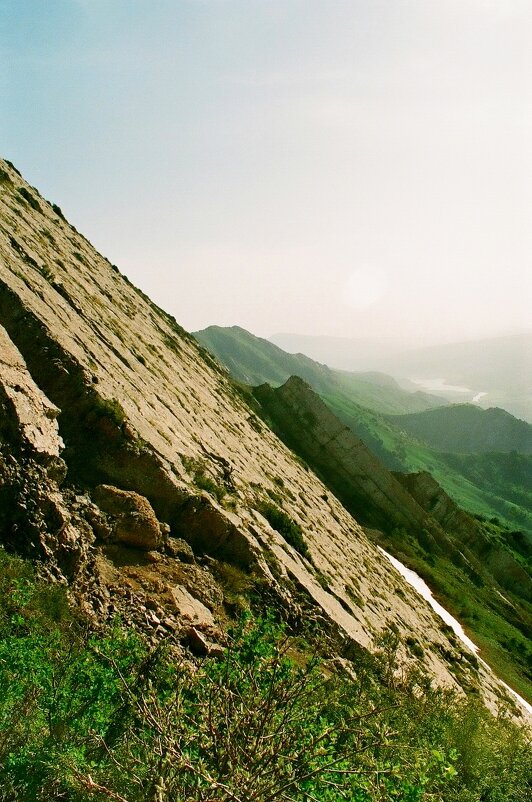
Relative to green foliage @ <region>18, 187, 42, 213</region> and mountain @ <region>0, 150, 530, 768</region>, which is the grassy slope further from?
mountain @ <region>0, 150, 530, 768</region>

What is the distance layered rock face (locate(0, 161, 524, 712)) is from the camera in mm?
11062

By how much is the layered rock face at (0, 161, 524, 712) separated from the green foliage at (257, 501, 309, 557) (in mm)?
323

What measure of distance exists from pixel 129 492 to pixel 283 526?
8.61m

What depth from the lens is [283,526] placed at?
19.7m

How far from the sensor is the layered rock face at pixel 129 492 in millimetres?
11062

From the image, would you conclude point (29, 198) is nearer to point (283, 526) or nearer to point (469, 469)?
point (283, 526)

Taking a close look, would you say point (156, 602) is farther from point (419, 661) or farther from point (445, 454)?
point (445, 454)

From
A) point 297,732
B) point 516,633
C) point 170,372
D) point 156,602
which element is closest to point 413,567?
point 516,633

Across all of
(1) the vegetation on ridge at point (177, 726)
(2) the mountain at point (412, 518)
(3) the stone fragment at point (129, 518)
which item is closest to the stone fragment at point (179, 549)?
(3) the stone fragment at point (129, 518)

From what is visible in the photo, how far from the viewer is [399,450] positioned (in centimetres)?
16162

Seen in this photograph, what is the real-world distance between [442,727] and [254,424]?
94.7 ft

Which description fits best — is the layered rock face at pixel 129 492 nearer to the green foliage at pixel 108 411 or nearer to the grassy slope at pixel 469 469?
the green foliage at pixel 108 411

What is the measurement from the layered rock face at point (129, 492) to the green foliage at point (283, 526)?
1.06ft

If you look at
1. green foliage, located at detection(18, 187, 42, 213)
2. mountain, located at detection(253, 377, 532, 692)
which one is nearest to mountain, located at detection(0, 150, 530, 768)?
green foliage, located at detection(18, 187, 42, 213)
